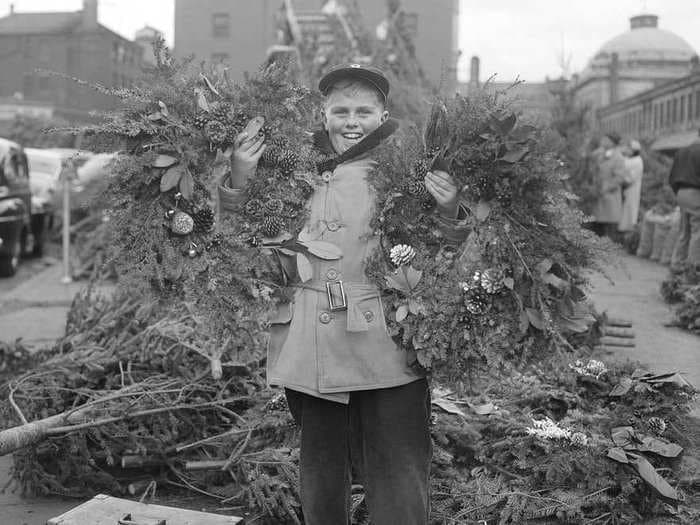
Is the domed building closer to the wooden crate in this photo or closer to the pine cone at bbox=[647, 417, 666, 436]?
the pine cone at bbox=[647, 417, 666, 436]

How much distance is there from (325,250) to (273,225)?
234 mm

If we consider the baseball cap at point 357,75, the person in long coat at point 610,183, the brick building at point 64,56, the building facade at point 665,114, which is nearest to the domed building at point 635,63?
the building facade at point 665,114

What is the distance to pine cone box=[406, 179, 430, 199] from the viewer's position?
2.89m

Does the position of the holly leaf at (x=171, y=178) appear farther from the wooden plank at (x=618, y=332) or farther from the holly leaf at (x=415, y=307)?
the wooden plank at (x=618, y=332)

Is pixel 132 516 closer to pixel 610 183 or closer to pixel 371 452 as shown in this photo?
pixel 371 452

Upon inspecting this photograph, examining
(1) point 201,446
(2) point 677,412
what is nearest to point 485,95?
(2) point 677,412

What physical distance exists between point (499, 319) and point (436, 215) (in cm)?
42

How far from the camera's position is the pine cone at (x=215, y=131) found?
3.01 meters

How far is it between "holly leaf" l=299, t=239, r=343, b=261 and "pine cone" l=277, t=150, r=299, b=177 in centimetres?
31

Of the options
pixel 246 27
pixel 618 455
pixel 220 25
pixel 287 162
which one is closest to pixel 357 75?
pixel 287 162

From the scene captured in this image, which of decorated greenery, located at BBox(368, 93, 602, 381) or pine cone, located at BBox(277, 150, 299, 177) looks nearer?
decorated greenery, located at BBox(368, 93, 602, 381)

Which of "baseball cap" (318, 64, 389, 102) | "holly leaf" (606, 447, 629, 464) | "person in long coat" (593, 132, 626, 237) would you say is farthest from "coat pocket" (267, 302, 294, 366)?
"person in long coat" (593, 132, 626, 237)

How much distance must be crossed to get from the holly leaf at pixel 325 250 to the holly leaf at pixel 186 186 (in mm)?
467

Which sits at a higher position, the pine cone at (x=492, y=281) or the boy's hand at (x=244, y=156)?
the boy's hand at (x=244, y=156)
